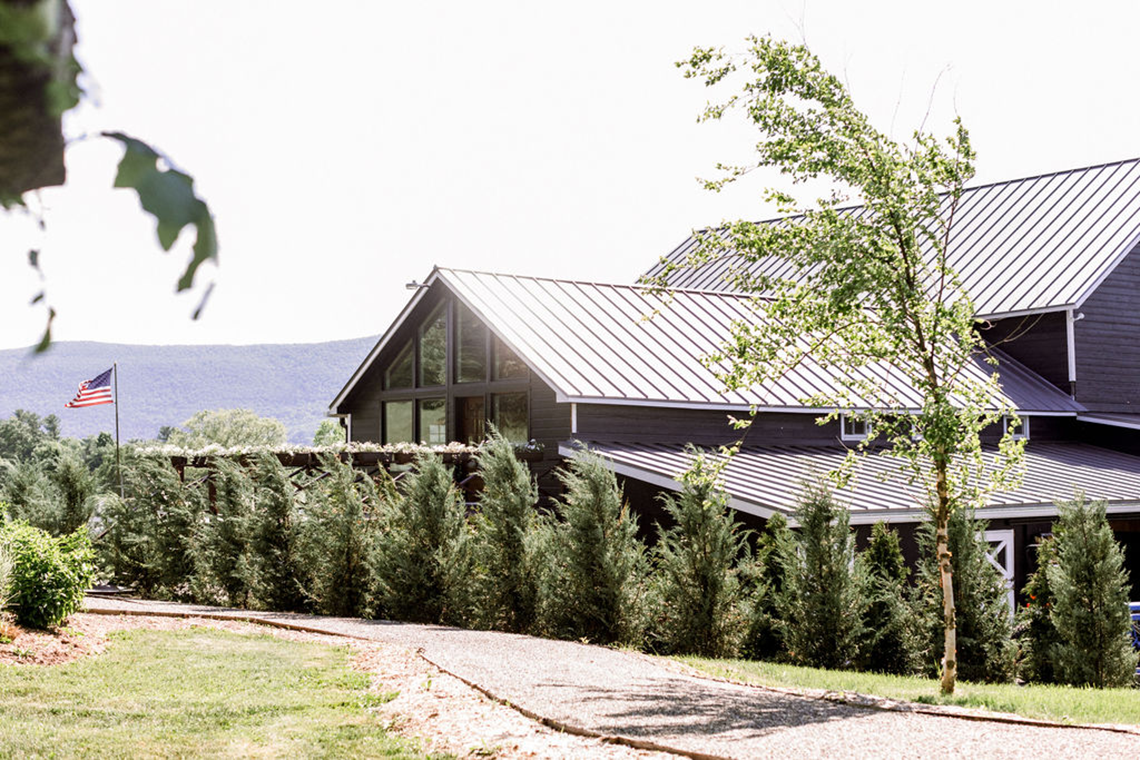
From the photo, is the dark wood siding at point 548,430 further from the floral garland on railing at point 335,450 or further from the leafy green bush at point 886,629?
the leafy green bush at point 886,629

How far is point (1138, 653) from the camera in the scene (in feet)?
48.1

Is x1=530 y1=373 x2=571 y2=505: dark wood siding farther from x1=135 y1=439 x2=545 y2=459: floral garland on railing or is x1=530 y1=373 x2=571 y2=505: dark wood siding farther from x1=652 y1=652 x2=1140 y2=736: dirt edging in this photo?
x1=652 y1=652 x2=1140 y2=736: dirt edging

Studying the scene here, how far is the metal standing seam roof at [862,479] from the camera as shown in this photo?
1669 centimetres

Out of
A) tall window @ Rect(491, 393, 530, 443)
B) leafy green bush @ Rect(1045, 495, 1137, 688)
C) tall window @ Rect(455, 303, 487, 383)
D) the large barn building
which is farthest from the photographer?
tall window @ Rect(455, 303, 487, 383)

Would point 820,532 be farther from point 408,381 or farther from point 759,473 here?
point 408,381

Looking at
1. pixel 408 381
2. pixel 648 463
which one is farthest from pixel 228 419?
pixel 648 463

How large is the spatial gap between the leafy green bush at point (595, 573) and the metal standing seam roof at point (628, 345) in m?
5.61

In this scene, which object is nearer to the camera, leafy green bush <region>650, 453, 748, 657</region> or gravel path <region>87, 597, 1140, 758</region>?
gravel path <region>87, 597, 1140, 758</region>

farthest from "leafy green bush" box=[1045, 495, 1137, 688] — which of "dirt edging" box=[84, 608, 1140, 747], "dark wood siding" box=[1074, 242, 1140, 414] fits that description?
"dark wood siding" box=[1074, 242, 1140, 414]

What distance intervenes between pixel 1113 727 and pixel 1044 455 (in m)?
17.2

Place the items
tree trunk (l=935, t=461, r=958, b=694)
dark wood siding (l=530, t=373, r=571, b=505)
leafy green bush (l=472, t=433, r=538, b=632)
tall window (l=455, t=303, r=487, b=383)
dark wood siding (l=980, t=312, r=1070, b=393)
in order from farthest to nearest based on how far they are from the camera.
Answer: dark wood siding (l=980, t=312, r=1070, b=393), tall window (l=455, t=303, r=487, b=383), dark wood siding (l=530, t=373, r=571, b=505), leafy green bush (l=472, t=433, r=538, b=632), tree trunk (l=935, t=461, r=958, b=694)

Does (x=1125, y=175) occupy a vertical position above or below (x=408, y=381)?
above

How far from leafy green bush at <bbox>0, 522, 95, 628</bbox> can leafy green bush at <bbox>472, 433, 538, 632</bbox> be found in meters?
5.25

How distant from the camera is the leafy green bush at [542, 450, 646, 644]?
1460 cm
